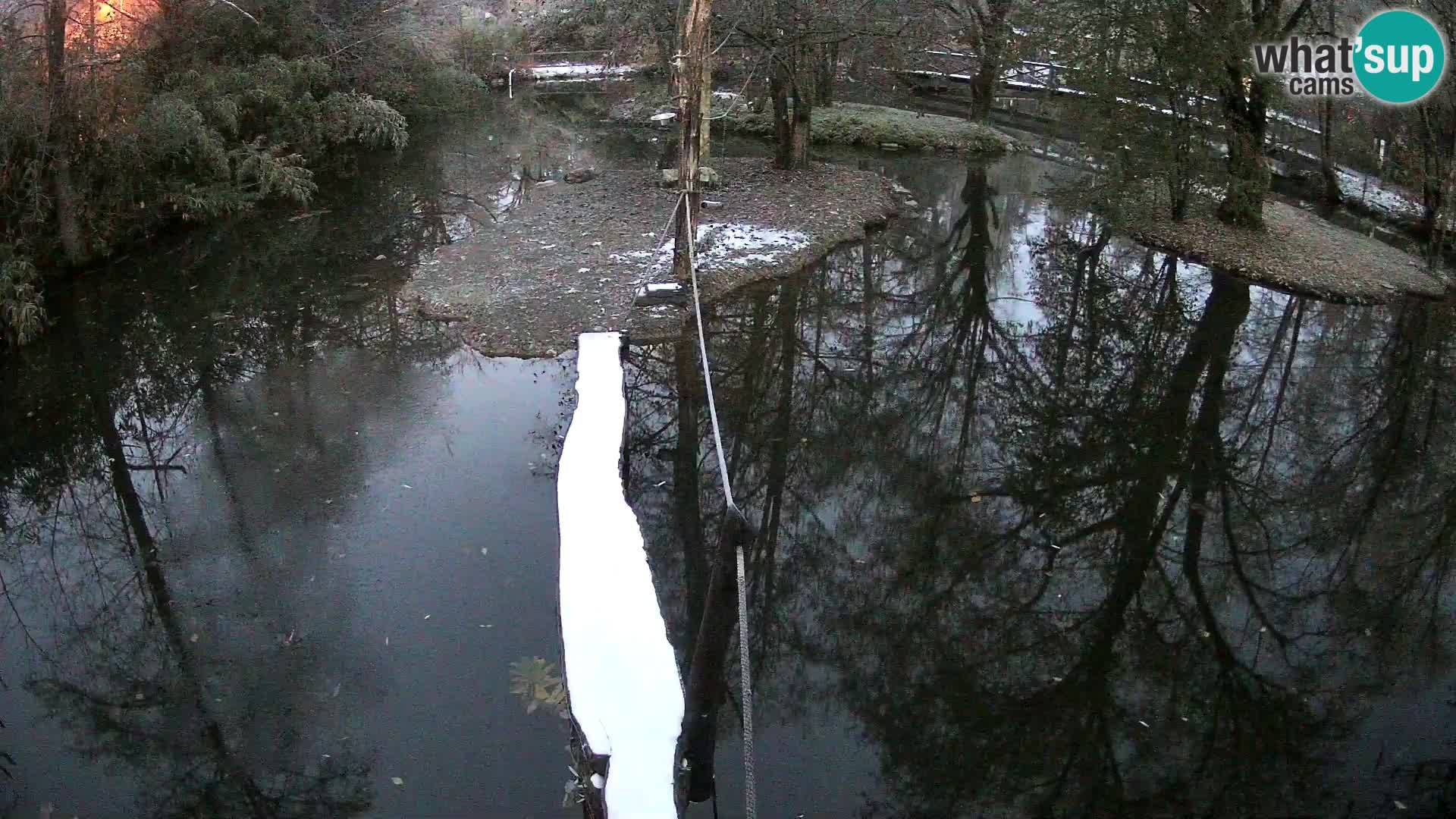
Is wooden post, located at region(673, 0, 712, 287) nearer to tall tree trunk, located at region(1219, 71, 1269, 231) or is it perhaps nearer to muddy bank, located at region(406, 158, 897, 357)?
muddy bank, located at region(406, 158, 897, 357)

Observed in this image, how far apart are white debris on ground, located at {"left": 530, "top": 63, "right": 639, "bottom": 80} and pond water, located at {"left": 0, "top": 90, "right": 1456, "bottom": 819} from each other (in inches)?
869

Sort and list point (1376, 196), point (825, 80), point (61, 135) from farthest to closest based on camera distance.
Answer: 1. point (825, 80)
2. point (1376, 196)
3. point (61, 135)

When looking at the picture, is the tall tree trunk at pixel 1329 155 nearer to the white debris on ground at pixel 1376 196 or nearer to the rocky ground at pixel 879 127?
the white debris on ground at pixel 1376 196

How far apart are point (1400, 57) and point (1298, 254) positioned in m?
3.73

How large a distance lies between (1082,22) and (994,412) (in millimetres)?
8560

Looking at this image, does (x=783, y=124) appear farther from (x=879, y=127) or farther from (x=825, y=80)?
(x=825, y=80)

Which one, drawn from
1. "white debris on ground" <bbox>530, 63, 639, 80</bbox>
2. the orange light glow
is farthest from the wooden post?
"white debris on ground" <bbox>530, 63, 639, 80</bbox>

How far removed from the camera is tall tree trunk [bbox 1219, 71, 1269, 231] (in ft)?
47.5

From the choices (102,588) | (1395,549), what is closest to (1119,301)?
(1395,549)

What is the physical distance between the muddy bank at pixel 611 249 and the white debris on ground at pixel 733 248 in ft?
0.09

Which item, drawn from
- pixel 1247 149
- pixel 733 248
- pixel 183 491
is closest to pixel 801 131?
pixel 733 248

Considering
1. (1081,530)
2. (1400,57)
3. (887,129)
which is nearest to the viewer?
(1081,530)

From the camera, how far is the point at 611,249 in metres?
13.5

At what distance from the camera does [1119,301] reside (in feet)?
41.6
